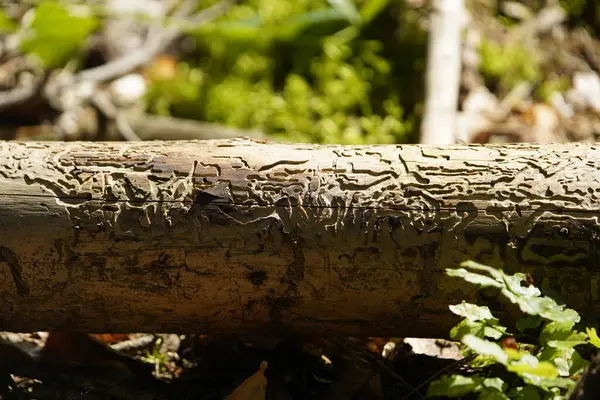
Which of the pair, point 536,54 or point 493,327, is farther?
point 536,54

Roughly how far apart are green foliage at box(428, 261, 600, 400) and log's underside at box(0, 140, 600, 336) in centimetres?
21

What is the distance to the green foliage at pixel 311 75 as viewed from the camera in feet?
14.4

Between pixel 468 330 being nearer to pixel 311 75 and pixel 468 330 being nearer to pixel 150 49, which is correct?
pixel 311 75

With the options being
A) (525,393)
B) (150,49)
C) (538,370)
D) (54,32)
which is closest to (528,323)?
(525,393)

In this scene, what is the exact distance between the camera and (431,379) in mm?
2041

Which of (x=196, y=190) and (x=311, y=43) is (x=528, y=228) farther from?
(x=311, y=43)

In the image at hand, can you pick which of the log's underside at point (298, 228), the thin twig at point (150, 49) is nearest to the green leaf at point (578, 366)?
the log's underside at point (298, 228)

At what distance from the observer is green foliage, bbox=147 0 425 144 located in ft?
14.4

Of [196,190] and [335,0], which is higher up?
[335,0]

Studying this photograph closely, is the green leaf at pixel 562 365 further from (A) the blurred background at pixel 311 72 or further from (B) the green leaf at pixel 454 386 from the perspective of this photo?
(A) the blurred background at pixel 311 72

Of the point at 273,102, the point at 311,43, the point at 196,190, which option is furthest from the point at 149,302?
the point at 311,43

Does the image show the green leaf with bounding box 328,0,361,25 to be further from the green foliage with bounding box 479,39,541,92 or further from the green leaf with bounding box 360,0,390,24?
the green foliage with bounding box 479,39,541,92

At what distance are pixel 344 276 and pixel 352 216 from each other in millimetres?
182

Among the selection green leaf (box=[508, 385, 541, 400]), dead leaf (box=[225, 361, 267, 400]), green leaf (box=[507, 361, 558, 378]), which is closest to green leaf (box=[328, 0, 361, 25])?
dead leaf (box=[225, 361, 267, 400])
